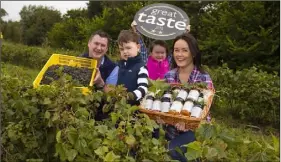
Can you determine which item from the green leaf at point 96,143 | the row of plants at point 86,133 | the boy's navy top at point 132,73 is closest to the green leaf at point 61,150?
the row of plants at point 86,133

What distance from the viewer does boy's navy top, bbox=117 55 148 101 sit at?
8.57 ft

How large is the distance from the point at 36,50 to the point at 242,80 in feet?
23.3

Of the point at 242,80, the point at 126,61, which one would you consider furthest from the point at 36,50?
the point at 126,61

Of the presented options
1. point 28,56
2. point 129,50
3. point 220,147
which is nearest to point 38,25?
point 28,56

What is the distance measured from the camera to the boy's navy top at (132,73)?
2612 millimetres

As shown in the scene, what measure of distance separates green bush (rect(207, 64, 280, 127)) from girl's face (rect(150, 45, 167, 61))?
67.6 inches

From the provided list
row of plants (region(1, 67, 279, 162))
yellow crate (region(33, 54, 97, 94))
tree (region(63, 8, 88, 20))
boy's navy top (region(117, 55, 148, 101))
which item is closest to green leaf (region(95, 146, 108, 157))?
row of plants (region(1, 67, 279, 162))

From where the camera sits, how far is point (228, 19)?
1496 cm

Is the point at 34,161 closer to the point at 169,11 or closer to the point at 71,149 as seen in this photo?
the point at 71,149

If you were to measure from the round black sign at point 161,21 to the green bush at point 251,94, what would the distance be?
1281 mm

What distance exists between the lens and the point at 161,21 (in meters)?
4.55

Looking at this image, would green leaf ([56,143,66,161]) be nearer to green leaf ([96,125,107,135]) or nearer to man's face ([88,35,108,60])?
green leaf ([96,125,107,135])

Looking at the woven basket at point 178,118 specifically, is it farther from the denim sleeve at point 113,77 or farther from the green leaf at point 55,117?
the denim sleeve at point 113,77

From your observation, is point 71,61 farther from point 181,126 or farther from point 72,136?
point 72,136
